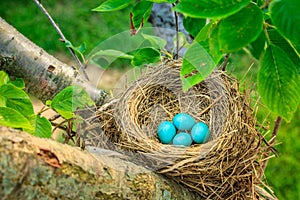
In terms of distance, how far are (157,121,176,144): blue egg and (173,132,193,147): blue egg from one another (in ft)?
0.04

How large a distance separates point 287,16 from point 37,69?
2.34 ft

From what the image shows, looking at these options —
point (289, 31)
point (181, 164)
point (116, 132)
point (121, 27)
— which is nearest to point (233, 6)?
point (289, 31)

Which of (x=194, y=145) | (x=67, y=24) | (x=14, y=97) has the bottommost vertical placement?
(x=194, y=145)

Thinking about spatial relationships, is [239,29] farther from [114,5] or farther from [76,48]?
[76,48]

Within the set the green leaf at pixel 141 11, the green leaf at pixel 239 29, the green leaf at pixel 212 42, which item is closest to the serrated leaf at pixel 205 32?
the green leaf at pixel 212 42

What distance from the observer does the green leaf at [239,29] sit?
64cm

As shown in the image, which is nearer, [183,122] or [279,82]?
[279,82]

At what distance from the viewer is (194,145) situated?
1.15m

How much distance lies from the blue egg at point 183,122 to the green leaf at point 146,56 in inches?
6.2

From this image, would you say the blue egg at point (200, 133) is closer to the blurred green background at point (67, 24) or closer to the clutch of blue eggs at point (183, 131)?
the clutch of blue eggs at point (183, 131)

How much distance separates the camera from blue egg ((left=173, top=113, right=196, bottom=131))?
1224mm

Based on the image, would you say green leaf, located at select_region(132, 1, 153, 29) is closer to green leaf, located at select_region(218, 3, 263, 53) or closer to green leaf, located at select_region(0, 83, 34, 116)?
green leaf, located at select_region(0, 83, 34, 116)

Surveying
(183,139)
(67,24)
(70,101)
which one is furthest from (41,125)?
(67,24)

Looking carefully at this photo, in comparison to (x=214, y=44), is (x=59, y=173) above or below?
below
